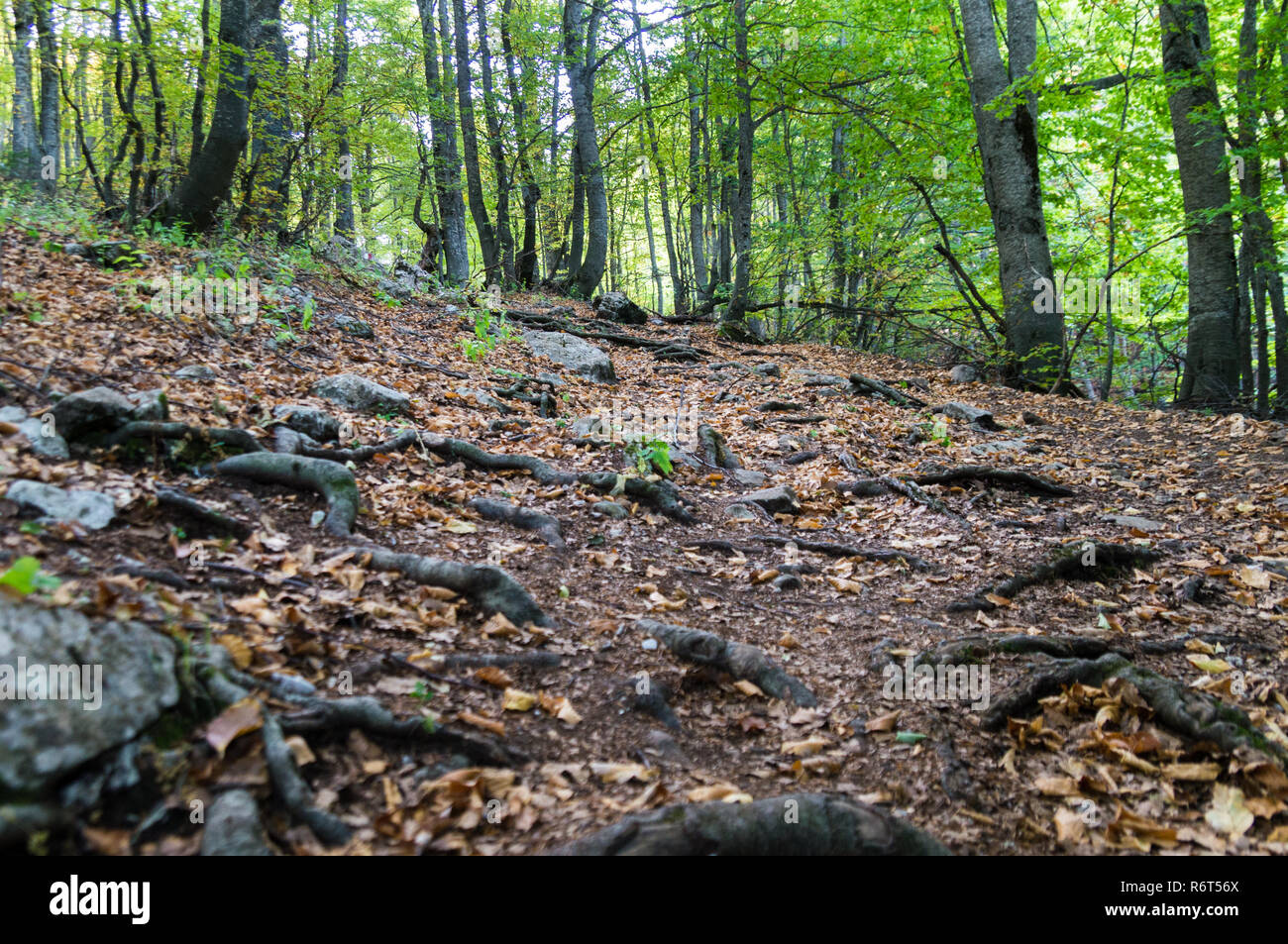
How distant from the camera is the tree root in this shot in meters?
4.38

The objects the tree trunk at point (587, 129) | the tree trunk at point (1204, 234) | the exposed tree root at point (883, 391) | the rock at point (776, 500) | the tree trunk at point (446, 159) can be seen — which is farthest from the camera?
the tree trunk at point (587, 129)

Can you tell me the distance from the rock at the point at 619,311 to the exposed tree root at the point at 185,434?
1135 centimetres

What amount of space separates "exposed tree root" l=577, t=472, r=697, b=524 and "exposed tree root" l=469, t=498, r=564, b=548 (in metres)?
0.90

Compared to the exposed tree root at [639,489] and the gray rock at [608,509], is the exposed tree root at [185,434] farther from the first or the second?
the exposed tree root at [639,489]

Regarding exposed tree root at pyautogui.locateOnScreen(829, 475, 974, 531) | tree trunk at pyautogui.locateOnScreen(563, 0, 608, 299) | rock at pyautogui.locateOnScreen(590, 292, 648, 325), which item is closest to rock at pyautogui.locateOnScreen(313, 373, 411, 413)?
exposed tree root at pyautogui.locateOnScreen(829, 475, 974, 531)

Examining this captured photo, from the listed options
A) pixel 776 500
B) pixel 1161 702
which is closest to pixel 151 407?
pixel 776 500

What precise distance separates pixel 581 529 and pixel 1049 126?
12.7 meters

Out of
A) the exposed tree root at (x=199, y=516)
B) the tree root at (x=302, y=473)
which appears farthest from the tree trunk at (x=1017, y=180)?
the exposed tree root at (x=199, y=516)

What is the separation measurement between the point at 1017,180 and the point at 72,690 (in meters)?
13.2

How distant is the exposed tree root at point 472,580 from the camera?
3.96 m

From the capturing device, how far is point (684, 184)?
2245cm

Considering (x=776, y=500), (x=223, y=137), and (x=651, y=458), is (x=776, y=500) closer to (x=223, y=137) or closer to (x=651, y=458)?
(x=651, y=458)
